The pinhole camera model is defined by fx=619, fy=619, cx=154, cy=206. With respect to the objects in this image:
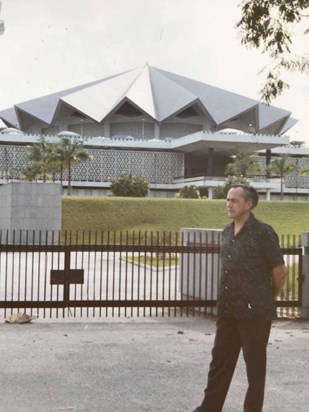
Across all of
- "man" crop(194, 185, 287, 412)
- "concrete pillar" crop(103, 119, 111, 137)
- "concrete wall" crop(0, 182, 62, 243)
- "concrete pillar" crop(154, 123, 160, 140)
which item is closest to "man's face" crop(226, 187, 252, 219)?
"man" crop(194, 185, 287, 412)

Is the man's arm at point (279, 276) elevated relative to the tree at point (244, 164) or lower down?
lower down

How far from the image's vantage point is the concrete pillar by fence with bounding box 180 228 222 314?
10.4 meters

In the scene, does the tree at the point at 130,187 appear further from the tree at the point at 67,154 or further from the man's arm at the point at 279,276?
the man's arm at the point at 279,276

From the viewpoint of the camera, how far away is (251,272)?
15.0ft

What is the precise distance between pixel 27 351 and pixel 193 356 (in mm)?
1978

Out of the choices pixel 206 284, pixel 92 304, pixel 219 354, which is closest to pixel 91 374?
pixel 219 354

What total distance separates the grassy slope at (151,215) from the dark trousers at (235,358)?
124 ft

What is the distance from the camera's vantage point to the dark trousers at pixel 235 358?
448 cm

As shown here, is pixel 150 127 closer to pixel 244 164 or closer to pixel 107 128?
pixel 107 128

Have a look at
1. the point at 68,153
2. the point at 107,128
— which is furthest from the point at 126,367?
the point at 107,128

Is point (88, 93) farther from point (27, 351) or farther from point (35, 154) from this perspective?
point (27, 351)

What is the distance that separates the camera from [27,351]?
739 centimetres

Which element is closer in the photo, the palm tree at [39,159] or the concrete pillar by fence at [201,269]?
the concrete pillar by fence at [201,269]

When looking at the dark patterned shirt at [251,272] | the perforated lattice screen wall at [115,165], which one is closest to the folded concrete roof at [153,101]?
the perforated lattice screen wall at [115,165]
